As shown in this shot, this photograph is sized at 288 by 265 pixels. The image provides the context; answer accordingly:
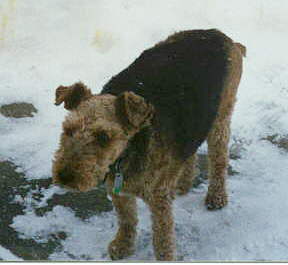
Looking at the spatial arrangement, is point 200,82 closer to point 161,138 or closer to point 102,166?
point 161,138

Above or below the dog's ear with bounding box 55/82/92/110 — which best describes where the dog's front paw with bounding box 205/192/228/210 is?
below

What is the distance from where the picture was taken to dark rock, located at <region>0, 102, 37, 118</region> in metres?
3.88

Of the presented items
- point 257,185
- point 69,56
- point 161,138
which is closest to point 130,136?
→ point 161,138

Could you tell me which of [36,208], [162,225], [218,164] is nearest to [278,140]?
[218,164]

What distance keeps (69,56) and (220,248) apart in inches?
85.1

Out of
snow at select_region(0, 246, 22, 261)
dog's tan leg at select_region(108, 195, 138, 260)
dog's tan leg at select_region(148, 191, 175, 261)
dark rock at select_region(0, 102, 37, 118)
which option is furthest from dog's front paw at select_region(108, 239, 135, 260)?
dark rock at select_region(0, 102, 37, 118)

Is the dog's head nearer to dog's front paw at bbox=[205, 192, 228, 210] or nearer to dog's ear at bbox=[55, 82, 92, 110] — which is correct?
dog's ear at bbox=[55, 82, 92, 110]

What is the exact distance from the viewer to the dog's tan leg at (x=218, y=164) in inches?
131

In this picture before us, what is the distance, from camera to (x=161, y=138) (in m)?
2.62

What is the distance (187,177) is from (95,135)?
1410 millimetres

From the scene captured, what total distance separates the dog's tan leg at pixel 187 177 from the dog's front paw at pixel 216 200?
0.21 meters

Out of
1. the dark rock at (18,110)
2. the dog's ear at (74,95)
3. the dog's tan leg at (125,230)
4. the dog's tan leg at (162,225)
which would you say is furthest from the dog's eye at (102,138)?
the dark rock at (18,110)

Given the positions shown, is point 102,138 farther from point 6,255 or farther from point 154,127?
point 6,255

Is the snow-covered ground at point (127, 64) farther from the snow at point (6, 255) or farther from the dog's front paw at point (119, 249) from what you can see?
the snow at point (6, 255)
